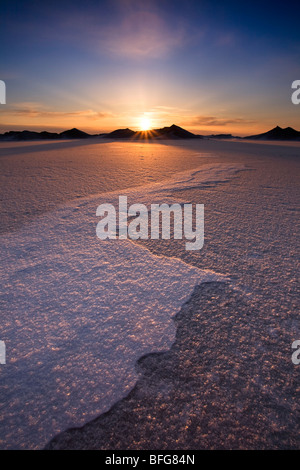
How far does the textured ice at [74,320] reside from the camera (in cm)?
58

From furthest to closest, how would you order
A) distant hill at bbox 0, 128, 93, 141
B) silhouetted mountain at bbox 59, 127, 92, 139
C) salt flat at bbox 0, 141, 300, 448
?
silhouetted mountain at bbox 59, 127, 92, 139 < distant hill at bbox 0, 128, 93, 141 < salt flat at bbox 0, 141, 300, 448

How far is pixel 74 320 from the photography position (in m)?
0.82

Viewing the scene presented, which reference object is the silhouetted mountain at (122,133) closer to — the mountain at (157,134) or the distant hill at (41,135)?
the mountain at (157,134)

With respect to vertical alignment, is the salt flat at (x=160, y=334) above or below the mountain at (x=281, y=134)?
below

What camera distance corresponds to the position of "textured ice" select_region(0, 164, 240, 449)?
1.91 feet

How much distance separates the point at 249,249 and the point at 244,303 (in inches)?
17.1

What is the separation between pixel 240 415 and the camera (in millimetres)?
555

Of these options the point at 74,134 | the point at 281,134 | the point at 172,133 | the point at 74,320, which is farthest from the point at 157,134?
the point at 74,320

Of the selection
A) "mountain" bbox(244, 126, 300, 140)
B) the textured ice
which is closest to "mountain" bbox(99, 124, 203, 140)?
"mountain" bbox(244, 126, 300, 140)

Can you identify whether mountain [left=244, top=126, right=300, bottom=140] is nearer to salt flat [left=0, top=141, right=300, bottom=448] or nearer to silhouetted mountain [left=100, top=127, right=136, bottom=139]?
silhouetted mountain [left=100, top=127, right=136, bottom=139]

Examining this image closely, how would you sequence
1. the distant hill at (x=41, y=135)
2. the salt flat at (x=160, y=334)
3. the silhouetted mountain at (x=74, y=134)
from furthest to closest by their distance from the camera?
the silhouetted mountain at (x=74, y=134) < the distant hill at (x=41, y=135) < the salt flat at (x=160, y=334)

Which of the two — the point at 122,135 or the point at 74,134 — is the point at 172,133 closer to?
the point at 122,135

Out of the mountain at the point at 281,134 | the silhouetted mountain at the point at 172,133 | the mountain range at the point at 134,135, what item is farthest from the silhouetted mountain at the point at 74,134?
the mountain at the point at 281,134

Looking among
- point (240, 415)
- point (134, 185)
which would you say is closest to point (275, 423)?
point (240, 415)
